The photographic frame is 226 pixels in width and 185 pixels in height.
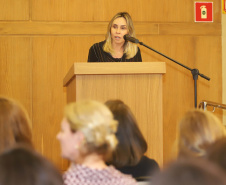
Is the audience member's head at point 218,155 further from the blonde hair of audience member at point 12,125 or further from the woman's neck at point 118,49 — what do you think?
the woman's neck at point 118,49

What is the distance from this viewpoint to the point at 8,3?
199 inches

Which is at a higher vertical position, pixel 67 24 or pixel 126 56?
pixel 67 24

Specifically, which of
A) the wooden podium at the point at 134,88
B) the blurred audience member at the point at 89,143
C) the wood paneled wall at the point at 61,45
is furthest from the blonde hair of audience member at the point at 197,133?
the wood paneled wall at the point at 61,45

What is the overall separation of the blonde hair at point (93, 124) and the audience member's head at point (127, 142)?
331 millimetres

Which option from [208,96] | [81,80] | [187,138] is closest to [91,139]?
[187,138]

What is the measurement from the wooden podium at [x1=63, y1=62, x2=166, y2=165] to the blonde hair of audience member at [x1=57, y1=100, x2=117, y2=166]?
1051 mm

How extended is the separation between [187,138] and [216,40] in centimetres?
394

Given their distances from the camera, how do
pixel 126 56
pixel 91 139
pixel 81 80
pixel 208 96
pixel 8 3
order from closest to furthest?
pixel 91 139
pixel 81 80
pixel 126 56
pixel 8 3
pixel 208 96

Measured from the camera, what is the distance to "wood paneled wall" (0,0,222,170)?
16.7 feet

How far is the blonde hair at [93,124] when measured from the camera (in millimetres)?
1691

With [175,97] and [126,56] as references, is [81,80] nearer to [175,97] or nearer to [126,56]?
[126,56]

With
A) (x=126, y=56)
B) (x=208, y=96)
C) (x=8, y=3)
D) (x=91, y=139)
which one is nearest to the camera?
(x=91, y=139)

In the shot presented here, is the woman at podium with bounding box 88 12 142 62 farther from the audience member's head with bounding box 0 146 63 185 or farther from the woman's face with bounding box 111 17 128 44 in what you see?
the audience member's head with bounding box 0 146 63 185

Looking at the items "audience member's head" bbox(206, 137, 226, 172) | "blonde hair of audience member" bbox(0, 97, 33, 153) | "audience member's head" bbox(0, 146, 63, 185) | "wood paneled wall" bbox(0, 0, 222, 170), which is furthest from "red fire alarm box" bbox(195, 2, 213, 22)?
"audience member's head" bbox(0, 146, 63, 185)
